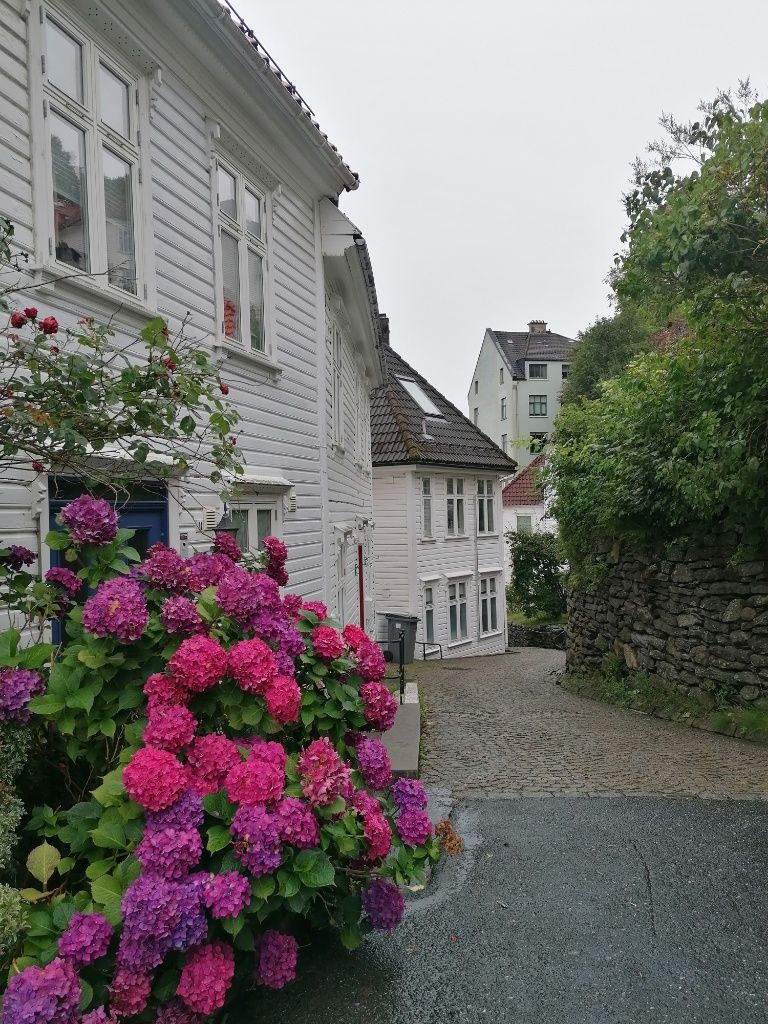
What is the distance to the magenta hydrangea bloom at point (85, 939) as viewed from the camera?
2.37 metres

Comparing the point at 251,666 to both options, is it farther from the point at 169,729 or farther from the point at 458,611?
the point at 458,611

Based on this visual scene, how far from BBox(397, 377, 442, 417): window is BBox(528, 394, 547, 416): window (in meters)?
23.2

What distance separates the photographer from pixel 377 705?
129 inches

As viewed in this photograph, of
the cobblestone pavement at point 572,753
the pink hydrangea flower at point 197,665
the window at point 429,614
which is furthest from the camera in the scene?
the window at point 429,614

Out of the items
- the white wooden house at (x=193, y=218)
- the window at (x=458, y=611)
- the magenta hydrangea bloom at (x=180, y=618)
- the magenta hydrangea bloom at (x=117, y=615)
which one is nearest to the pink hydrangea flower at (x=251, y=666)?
the magenta hydrangea bloom at (x=180, y=618)

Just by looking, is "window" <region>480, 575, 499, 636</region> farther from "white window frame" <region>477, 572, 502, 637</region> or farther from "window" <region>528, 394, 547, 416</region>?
"window" <region>528, 394, 547, 416</region>

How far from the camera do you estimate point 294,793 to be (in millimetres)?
2748

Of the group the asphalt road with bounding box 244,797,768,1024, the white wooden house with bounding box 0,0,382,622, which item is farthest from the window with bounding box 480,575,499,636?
the asphalt road with bounding box 244,797,768,1024

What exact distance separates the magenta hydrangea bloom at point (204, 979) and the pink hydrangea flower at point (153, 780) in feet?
1.65

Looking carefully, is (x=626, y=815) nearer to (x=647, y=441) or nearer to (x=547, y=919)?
(x=547, y=919)

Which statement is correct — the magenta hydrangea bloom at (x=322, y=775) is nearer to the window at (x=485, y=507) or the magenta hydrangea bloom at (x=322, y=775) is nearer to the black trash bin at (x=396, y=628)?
the black trash bin at (x=396, y=628)

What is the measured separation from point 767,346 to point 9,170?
20.7ft

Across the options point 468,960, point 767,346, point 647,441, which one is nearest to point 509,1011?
point 468,960

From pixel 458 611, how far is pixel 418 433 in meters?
5.76
